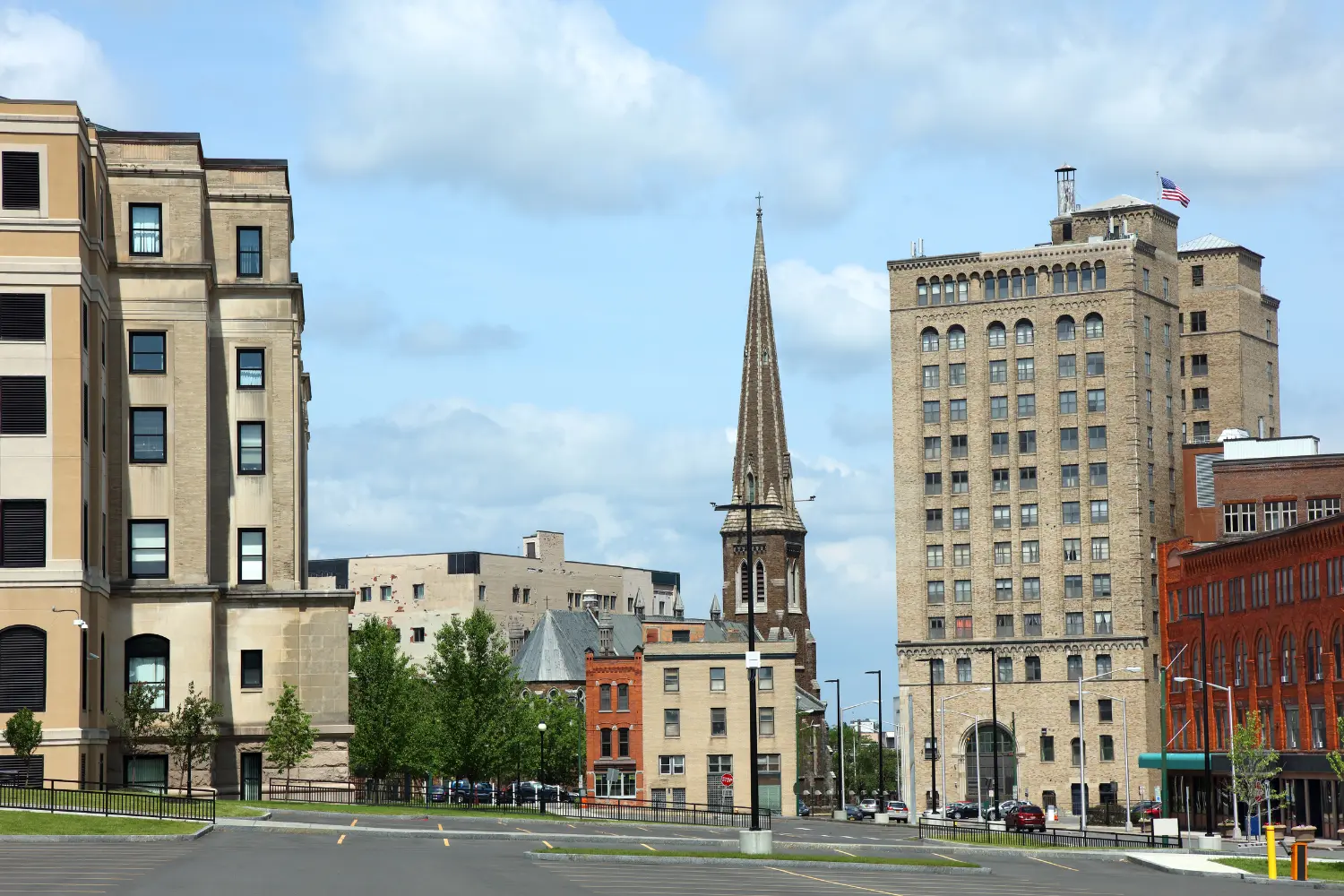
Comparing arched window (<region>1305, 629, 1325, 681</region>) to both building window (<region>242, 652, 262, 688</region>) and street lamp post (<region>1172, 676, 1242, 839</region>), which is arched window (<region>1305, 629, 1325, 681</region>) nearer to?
street lamp post (<region>1172, 676, 1242, 839</region>)

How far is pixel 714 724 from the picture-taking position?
128375mm

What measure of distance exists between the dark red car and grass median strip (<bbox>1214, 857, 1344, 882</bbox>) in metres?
30.2

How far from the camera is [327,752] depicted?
2884 inches

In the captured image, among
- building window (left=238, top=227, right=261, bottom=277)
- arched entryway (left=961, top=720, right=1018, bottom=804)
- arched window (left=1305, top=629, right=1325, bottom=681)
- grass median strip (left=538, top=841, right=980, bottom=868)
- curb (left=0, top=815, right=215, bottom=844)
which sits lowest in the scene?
arched entryway (left=961, top=720, right=1018, bottom=804)

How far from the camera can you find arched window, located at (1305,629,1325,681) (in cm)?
10000

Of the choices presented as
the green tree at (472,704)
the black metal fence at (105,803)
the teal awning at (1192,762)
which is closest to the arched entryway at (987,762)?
the teal awning at (1192,762)

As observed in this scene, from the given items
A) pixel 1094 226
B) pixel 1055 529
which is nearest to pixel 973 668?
pixel 1055 529

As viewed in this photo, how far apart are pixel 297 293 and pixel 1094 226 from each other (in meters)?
91.3

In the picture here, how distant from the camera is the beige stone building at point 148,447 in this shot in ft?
210

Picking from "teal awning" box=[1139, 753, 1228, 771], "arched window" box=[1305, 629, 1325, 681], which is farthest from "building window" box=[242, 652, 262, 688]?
"teal awning" box=[1139, 753, 1228, 771]

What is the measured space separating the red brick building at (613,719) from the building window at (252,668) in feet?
→ 202

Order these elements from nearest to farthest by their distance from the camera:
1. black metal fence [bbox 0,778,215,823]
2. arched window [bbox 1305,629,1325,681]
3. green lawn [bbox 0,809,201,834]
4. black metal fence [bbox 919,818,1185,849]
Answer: green lawn [bbox 0,809,201,834] → black metal fence [bbox 0,778,215,823] → black metal fence [bbox 919,818,1185,849] → arched window [bbox 1305,629,1325,681]

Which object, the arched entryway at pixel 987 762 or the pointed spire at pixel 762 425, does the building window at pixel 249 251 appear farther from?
the pointed spire at pixel 762 425

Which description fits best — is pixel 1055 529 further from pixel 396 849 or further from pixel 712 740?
pixel 396 849
